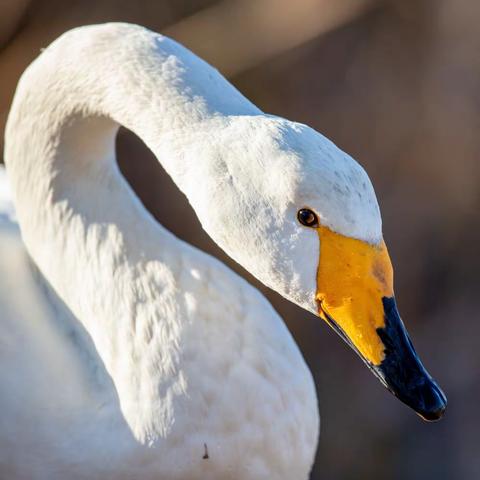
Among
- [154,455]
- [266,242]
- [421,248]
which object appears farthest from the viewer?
[421,248]

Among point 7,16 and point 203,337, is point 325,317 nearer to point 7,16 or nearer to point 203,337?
point 203,337

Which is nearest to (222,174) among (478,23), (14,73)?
(478,23)

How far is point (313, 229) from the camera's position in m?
2.05

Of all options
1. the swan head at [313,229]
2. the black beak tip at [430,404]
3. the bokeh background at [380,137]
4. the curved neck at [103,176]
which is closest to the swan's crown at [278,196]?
the swan head at [313,229]

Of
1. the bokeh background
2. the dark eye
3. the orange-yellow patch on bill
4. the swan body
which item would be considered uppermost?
the dark eye

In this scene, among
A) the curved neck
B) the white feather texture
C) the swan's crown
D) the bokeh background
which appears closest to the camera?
the swan's crown

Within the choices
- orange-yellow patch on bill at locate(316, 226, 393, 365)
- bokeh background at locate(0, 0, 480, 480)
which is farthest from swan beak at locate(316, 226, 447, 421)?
bokeh background at locate(0, 0, 480, 480)

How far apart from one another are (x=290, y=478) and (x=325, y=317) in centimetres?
47

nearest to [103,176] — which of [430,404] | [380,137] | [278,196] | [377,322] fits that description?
[278,196]

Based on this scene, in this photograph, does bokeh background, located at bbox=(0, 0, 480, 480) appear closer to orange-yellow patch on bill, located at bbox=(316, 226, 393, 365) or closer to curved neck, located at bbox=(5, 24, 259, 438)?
curved neck, located at bbox=(5, 24, 259, 438)

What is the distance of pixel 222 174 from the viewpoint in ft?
6.86

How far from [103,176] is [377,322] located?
0.67 metres

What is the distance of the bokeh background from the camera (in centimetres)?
436

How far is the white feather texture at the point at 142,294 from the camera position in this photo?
2133mm
